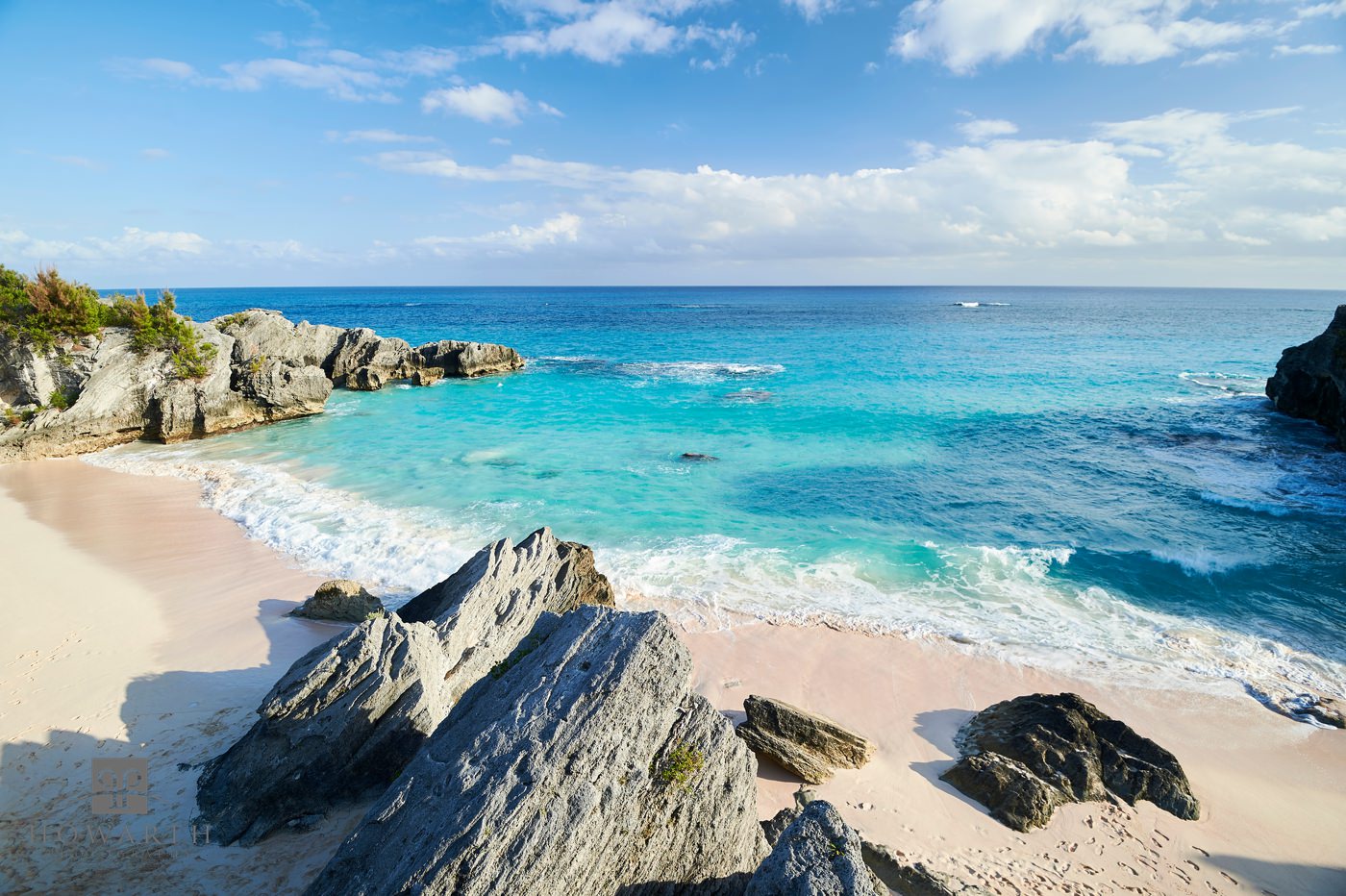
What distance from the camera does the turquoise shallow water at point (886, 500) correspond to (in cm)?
1501

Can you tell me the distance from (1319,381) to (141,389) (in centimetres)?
5918

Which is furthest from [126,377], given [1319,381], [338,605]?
[1319,381]

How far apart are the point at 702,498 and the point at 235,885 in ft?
55.0

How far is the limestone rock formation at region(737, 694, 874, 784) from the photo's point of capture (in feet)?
31.5

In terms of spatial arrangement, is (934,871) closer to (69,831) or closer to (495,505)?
(69,831)

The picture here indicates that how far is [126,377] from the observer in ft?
93.8

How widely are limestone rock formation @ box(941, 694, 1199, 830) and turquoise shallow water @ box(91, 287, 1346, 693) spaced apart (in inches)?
129

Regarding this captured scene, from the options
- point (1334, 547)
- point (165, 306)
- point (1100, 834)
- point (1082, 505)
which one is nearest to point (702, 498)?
point (1082, 505)

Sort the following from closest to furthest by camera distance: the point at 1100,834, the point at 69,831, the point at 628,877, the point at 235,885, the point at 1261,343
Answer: the point at 628,877 → the point at 235,885 → the point at 69,831 → the point at 1100,834 → the point at 1261,343

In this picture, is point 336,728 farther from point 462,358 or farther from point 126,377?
point 462,358

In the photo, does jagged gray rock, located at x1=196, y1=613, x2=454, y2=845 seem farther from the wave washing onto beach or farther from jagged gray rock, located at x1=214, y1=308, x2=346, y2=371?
jagged gray rock, located at x1=214, y1=308, x2=346, y2=371

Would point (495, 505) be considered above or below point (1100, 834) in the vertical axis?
above

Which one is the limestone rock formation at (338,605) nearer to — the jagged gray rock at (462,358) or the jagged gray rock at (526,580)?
the jagged gray rock at (526,580)

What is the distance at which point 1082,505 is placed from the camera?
21719mm
